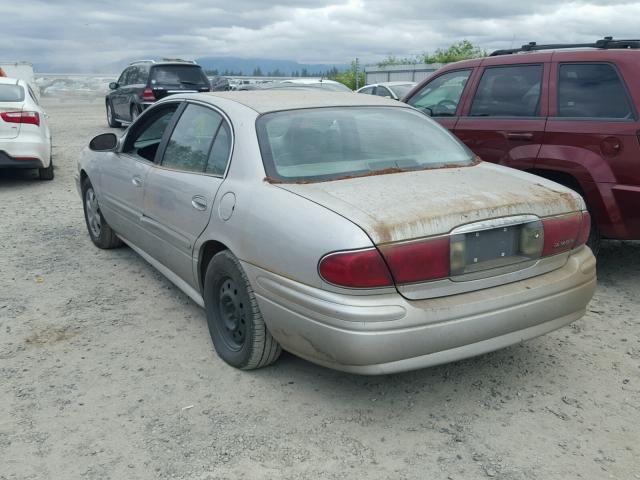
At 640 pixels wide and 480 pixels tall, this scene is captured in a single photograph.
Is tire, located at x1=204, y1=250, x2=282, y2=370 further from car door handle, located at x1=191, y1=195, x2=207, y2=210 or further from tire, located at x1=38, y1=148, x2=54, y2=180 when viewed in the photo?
tire, located at x1=38, y1=148, x2=54, y2=180

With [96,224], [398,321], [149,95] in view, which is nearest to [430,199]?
[398,321]

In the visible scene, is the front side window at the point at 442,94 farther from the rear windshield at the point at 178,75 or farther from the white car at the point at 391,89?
the rear windshield at the point at 178,75

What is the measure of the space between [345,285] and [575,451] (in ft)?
4.12

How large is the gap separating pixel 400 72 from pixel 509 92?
2391 cm

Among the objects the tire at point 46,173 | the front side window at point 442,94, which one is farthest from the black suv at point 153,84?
the front side window at point 442,94

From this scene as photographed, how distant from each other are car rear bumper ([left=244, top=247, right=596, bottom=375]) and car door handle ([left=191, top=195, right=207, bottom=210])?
59cm

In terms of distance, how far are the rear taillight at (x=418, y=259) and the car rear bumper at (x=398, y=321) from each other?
11 cm

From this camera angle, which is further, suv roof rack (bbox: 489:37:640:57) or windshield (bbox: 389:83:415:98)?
windshield (bbox: 389:83:415:98)

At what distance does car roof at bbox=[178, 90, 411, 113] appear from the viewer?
378 centimetres

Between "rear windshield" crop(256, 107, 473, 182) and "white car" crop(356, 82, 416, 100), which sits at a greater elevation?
"white car" crop(356, 82, 416, 100)

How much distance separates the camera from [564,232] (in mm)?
3174

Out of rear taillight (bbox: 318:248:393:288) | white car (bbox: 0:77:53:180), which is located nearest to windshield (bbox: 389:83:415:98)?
white car (bbox: 0:77:53:180)

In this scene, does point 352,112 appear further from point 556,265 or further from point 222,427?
point 222,427

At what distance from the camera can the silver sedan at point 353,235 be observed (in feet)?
8.89
